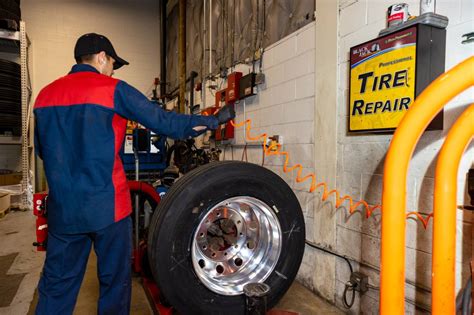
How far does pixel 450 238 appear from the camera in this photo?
0.87 meters

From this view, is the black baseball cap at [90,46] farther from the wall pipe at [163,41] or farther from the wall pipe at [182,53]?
the wall pipe at [163,41]

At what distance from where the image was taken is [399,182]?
87 cm

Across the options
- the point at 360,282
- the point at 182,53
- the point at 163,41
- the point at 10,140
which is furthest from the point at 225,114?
the point at 163,41

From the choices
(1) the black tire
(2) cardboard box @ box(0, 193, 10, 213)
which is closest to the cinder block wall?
(1) the black tire

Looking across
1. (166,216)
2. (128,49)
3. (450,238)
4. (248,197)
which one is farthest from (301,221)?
(128,49)

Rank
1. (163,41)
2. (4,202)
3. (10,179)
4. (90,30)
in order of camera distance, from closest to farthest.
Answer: (4,202) → (10,179) → (90,30) → (163,41)

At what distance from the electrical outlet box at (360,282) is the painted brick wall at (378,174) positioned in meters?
0.04

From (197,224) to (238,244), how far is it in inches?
18.3

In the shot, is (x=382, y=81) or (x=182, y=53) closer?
(x=382, y=81)

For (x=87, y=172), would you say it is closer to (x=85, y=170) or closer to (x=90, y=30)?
(x=85, y=170)

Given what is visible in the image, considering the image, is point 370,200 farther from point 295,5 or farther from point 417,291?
point 295,5

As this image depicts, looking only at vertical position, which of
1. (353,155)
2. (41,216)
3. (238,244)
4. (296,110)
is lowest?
(238,244)

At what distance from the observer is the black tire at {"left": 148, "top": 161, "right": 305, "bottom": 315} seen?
1452 mm

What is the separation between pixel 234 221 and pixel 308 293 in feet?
3.74
